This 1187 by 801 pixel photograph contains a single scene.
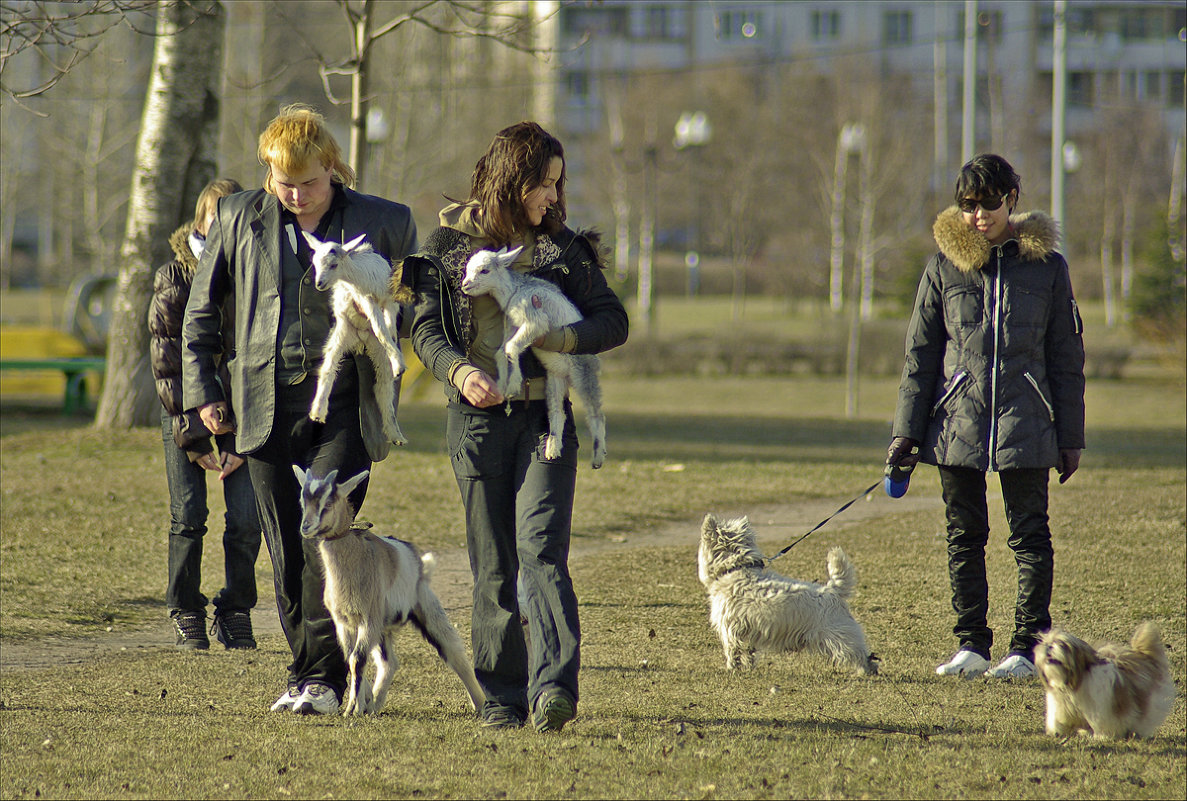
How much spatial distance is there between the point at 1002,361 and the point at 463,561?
463cm

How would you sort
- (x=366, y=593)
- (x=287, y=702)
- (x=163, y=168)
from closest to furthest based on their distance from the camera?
(x=366, y=593) → (x=287, y=702) → (x=163, y=168)

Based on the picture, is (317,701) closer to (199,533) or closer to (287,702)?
(287,702)

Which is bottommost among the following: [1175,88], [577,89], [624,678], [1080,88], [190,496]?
[624,678]

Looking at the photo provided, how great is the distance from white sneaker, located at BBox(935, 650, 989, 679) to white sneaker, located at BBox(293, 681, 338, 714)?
2745 millimetres

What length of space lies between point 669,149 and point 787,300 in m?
9.12

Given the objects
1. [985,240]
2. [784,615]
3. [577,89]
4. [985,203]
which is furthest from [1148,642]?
[577,89]

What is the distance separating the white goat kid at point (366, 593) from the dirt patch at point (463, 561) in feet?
6.86

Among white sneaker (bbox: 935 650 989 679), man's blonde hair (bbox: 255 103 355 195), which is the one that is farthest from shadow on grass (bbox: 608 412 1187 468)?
man's blonde hair (bbox: 255 103 355 195)

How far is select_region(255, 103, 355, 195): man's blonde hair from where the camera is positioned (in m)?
4.65

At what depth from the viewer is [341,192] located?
4938mm

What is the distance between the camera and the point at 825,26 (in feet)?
209

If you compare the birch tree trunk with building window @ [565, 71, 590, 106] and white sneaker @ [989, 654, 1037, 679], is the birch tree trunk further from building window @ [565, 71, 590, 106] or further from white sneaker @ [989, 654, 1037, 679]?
building window @ [565, 71, 590, 106]

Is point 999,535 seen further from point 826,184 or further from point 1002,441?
point 826,184

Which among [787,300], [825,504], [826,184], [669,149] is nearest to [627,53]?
[669,149]
